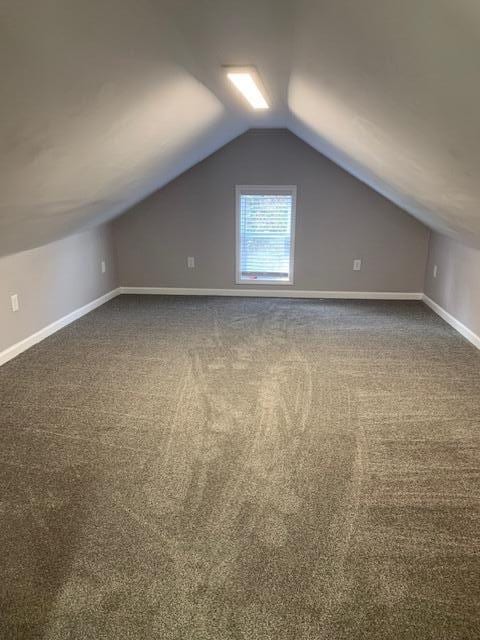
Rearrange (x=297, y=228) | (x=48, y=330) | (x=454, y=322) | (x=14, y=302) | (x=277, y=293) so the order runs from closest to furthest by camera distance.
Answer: (x=14, y=302)
(x=48, y=330)
(x=454, y=322)
(x=297, y=228)
(x=277, y=293)

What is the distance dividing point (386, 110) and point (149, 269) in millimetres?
4132

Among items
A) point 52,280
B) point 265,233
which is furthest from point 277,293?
point 52,280

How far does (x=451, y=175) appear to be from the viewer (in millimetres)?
2258

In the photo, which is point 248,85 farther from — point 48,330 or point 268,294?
point 268,294

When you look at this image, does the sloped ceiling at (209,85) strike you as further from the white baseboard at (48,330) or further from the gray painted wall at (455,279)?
the white baseboard at (48,330)

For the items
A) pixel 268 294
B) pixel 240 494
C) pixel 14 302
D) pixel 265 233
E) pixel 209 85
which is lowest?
pixel 240 494

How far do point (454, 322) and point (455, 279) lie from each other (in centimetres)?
43

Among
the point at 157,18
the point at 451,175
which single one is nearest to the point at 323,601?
the point at 451,175

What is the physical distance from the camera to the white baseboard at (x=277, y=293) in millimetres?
5488

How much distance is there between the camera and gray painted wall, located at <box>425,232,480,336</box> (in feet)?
12.9

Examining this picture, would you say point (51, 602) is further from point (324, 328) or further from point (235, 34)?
point (324, 328)

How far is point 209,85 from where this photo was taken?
2787 millimetres

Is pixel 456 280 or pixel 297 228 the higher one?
pixel 297 228

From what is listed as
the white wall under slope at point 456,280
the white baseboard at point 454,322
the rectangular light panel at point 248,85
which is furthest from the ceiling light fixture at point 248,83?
the white baseboard at point 454,322
